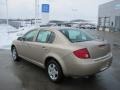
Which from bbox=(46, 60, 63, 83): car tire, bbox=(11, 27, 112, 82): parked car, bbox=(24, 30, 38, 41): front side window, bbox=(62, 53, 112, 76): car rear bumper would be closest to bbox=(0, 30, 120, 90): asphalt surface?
bbox=(46, 60, 63, 83): car tire

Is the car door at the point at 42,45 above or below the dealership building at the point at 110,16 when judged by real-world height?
below

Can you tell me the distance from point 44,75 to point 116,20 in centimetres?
3035

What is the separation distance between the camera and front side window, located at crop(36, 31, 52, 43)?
613 centimetres

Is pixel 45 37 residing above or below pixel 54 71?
above

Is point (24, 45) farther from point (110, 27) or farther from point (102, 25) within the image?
point (102, 25)

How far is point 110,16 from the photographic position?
37750 millimetres

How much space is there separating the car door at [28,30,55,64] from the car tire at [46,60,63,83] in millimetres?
373

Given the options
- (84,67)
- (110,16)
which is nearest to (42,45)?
(84,67)

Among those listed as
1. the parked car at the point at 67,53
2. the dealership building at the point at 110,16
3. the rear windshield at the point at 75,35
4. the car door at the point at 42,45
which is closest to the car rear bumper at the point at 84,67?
the parked car at the point at 67,53

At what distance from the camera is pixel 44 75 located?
6.42 meters

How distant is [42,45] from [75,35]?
3.56ft

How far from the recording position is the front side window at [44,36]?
6130 millimetres

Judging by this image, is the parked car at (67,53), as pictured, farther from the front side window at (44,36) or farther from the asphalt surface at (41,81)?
the asphalt surface at (41,81)

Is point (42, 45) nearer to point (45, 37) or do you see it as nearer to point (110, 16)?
point (45, 37)
